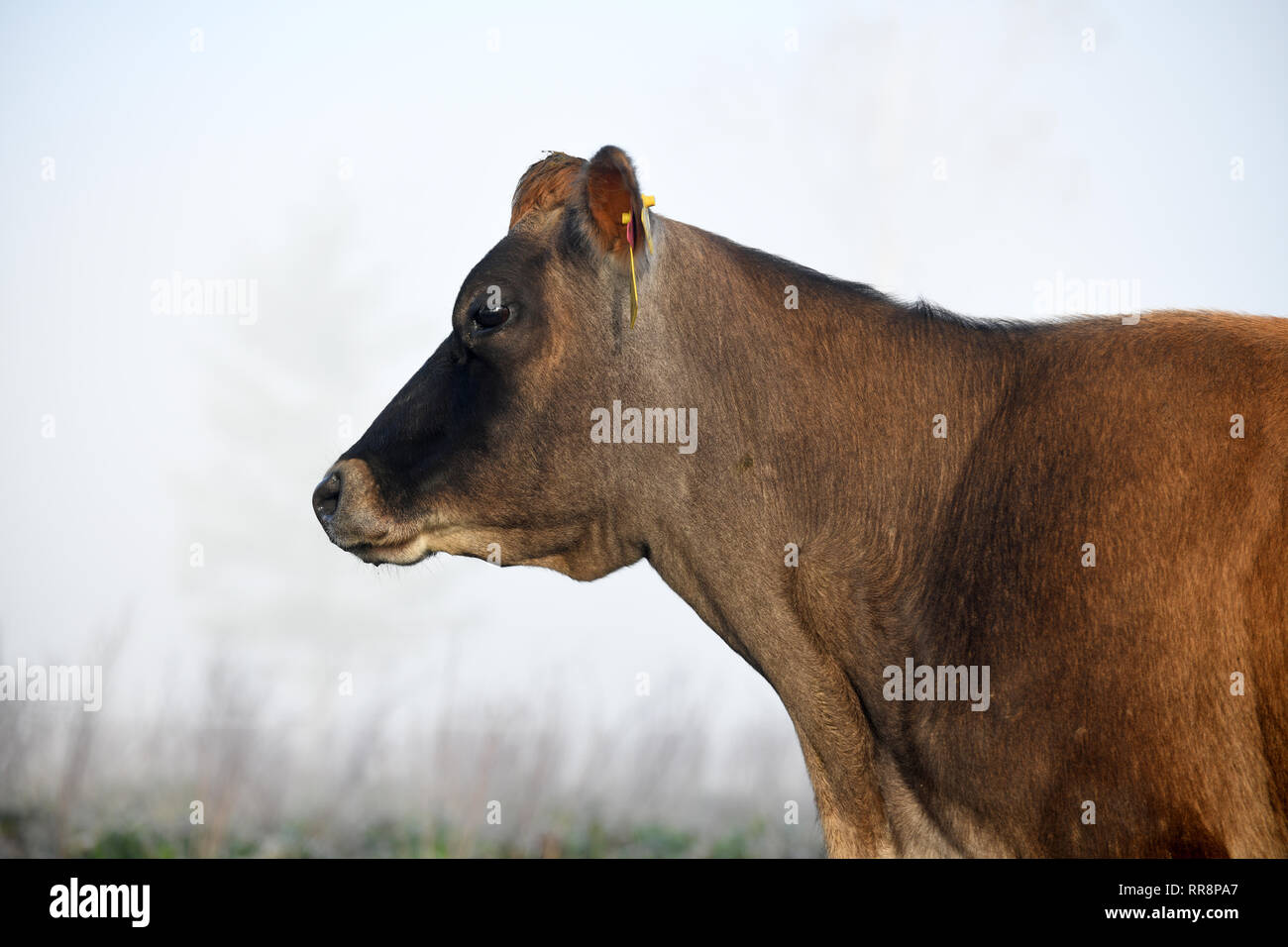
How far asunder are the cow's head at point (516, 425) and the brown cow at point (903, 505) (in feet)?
0.05

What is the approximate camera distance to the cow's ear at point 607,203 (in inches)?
202

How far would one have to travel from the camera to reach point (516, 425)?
206 inches

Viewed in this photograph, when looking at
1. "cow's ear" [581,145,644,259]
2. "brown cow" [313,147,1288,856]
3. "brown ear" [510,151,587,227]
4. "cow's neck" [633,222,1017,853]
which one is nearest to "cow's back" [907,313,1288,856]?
"brown cow" [313,147,1288,856]

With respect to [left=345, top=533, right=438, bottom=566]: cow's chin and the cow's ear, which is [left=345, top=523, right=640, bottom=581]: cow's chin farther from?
the cow's ear

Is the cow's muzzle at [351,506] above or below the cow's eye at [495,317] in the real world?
below

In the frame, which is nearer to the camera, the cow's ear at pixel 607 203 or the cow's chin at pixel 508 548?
the cow's ear at pixel 607 203

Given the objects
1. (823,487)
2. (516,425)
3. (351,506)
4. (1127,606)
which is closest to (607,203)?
(516,425)

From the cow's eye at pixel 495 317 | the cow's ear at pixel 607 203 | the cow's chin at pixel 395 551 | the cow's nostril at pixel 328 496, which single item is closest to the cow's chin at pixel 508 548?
the cow's chin at pixel 395 551

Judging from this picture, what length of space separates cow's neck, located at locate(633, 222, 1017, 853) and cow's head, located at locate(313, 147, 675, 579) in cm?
27

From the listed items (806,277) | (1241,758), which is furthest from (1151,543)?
(806,277)

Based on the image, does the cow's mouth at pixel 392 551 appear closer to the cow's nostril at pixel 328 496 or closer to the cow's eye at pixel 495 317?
the cow's nostril at pixel 328 496

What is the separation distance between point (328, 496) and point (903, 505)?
2.71 metres

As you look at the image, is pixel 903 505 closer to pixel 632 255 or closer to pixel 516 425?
pixel 632 255
